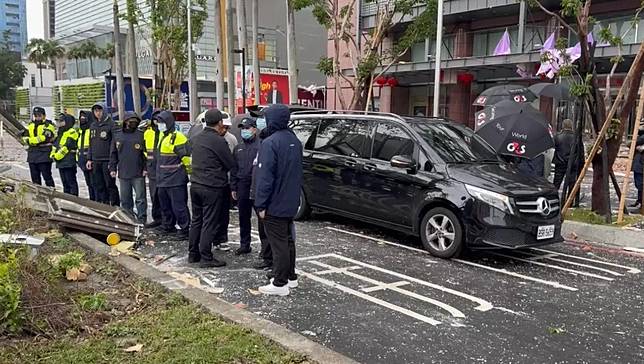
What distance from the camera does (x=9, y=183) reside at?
9.55 m

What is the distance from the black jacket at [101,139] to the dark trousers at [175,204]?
211cm

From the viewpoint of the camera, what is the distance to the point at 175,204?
308 inches

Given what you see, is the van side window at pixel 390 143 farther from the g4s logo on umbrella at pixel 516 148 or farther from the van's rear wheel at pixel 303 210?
the g4s logo on umbrella at pixel 516 148

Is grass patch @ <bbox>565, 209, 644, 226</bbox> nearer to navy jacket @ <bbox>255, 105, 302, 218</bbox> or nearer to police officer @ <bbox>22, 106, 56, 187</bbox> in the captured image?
navy jacket @ <bbox>255, 105, 302, 218</bbox>

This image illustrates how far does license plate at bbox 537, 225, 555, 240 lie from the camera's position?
6.98 metres

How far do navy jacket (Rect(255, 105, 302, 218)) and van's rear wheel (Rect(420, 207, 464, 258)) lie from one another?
2433mm

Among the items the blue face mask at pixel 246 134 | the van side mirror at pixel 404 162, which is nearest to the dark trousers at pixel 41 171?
the blue face mask at pixel 246 134

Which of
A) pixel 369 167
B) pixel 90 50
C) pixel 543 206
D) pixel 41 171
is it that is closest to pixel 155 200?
pixel 369 167

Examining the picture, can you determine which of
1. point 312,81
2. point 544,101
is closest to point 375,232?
point 544,101

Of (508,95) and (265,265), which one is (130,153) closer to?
(265,265)

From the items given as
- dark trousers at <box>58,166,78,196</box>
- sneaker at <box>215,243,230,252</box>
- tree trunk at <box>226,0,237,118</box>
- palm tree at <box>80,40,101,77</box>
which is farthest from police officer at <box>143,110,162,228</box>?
palm tree at <box>80,40,101,77</box>

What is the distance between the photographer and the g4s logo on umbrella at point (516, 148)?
9.36 metres

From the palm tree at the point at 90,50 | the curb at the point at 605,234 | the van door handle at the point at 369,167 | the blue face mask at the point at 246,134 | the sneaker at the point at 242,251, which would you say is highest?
the palm tree at the point at 90,50

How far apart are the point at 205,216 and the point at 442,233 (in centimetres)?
290
